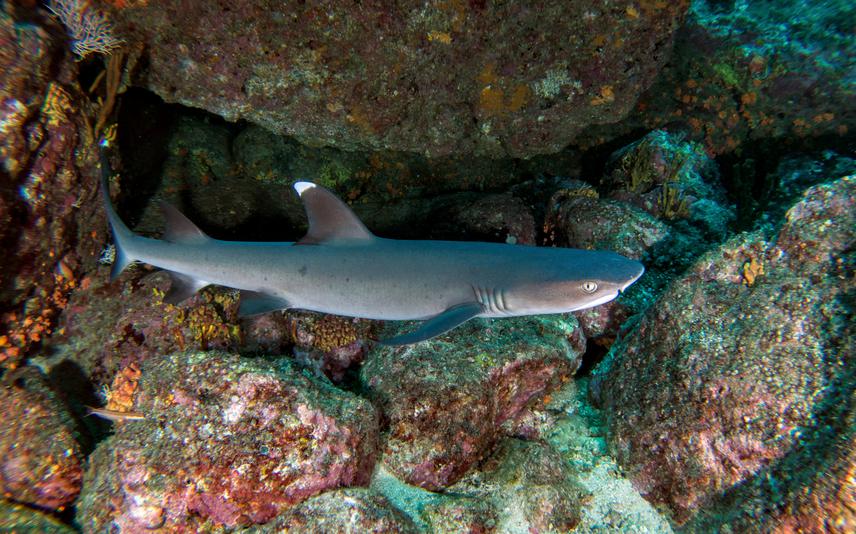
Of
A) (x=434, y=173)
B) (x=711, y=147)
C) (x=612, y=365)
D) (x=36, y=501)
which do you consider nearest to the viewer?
(x=36, y=501)

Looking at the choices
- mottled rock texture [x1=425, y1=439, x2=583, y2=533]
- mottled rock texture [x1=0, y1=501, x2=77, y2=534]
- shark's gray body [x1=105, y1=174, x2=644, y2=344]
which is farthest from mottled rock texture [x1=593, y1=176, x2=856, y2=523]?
mottled rock texture [x1=0, y1=501, x2=77, y2=534]

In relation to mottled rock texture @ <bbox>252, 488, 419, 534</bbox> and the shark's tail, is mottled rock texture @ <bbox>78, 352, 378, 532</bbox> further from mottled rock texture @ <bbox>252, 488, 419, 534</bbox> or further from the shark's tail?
the shark's tail

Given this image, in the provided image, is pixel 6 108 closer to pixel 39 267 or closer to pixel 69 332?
pixel 39 267

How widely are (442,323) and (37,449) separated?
12.8ft

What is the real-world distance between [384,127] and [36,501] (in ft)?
16.6

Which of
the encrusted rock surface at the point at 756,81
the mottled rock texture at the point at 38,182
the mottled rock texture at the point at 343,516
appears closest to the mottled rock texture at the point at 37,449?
the mottled rock texture at the point at 38,182

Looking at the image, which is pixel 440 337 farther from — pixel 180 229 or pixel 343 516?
pixel 180 229

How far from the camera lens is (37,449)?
3547 millimetres

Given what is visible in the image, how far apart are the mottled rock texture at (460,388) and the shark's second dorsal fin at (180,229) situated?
2.09 m

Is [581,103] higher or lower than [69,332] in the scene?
A: higher

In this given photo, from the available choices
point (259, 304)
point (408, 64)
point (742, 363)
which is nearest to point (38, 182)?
point (259, 304)

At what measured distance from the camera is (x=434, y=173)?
27.0 feet

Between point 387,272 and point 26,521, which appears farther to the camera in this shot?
point 387,272

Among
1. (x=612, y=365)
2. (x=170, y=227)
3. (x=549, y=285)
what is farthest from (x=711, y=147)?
(x=170, y=227)
